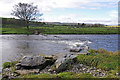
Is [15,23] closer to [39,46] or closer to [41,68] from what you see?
[39,46]

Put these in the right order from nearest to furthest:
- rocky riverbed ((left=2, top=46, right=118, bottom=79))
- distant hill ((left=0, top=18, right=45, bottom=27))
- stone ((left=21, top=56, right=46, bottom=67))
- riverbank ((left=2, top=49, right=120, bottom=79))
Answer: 1. riverbank ((left=2, top=49, right=120, bottom=79))
2. rocky riverbed ((left=2, top=46, right=118, bottom=79))
3. stone ((left=21, top=56, right=46, bottom=67))
4. distant hill ((left=0, top=18, right=45, bottom=27))

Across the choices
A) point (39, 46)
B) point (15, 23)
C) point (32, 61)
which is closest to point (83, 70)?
point (32, 61)

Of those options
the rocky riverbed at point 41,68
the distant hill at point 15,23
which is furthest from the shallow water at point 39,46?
the distant hill at point 15,23

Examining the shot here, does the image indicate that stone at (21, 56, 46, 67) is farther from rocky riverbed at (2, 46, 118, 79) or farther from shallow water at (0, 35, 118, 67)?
shallow water at (0, 35, 118, 67)

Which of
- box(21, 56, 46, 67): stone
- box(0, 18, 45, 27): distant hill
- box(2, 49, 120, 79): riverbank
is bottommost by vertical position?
box(2, 49, 120, 79): riverbank

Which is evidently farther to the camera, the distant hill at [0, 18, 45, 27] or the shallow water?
the distant hill at [0, 18, 45, 27]

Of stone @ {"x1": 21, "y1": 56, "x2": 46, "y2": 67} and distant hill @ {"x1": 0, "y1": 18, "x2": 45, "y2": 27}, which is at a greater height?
distant hill @ {"x1": 0, "y1": 18, "x2": 45, "y2": 27}

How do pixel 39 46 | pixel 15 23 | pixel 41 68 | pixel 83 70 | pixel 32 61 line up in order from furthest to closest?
pixel 15 23, pixel 39 46, pixel 32 61, pixel 41 68, pixel 83 70

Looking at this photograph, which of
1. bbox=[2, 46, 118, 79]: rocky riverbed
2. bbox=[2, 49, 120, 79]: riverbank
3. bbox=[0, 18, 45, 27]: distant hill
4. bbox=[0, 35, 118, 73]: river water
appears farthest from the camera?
bbox=[0, 18, 45, 27]: distant hill

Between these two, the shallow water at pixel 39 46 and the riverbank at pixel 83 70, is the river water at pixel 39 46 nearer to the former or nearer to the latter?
the shallow water at pixel 39 46

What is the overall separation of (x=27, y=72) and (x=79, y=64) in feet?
14.5

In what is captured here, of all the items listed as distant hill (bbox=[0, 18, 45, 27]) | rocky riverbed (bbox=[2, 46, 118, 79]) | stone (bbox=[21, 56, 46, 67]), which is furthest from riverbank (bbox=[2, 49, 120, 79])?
distant hill (bbox=[0, 18, 45, 27])

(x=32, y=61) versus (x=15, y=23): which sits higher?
(x=15, y=23)

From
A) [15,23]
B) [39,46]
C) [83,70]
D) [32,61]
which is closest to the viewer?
[83,70]
